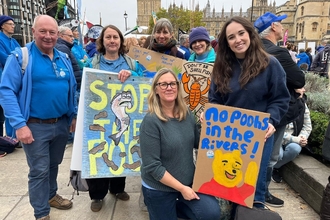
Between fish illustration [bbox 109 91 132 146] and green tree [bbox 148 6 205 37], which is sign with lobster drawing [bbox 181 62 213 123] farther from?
green tree [bbox 148 6 205 37]

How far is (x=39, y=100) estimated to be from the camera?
2500 mm

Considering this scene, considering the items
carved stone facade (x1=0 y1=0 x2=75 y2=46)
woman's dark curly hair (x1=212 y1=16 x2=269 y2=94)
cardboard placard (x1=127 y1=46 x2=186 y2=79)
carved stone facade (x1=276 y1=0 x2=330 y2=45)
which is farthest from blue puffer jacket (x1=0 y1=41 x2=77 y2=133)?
carved stone facade (x1=276 y1=0 x2=330 y2=45)

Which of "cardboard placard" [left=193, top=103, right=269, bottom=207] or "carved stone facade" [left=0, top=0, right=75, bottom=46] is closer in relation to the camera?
"cardboard placard" [left=193, top=103, right=269, bottom=207]

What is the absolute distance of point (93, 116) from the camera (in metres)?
2.71

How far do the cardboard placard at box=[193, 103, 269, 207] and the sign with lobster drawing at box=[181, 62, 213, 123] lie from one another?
89 centimetres

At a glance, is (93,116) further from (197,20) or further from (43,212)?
(197,20)

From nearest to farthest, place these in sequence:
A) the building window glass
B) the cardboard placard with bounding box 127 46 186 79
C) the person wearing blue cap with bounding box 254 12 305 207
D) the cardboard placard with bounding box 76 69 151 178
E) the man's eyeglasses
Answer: the man's eyeglasses < the person wearing blue cap with bounding box 254 12 305 207 < the cardboard placard with bounding box 76 69 151 178 < the cardboard placard with bounding box 127 46 186 79 < the building window glass

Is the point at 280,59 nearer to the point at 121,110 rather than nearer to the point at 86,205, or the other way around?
the point at 121,110

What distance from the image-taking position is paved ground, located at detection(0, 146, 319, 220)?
2926mm

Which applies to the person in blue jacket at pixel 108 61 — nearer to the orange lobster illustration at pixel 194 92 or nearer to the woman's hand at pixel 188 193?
the orange lobster illustration at pixel 194 92

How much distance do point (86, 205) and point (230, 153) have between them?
76.5 inches

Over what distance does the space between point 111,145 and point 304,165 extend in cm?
236

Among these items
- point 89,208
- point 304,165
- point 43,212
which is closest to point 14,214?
point 43,212

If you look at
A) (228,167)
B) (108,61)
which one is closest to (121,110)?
(108,61)
